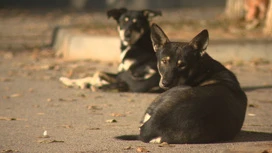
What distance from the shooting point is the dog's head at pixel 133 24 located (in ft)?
40.5

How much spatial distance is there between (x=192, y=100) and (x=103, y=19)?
20.5 meters

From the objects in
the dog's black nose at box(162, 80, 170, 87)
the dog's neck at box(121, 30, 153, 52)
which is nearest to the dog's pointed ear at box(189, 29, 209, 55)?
the dog's black nose at box(162, 80, 170, 87)

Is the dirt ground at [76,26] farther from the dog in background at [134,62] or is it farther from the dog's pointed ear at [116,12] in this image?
the dog in background at [134,62]

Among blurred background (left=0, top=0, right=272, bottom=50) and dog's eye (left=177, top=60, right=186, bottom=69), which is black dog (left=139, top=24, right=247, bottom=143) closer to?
dog's eye (left=177, top=60, right=186, bottom=69)

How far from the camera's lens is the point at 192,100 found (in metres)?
7.56

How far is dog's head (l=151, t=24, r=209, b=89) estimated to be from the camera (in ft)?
27.1

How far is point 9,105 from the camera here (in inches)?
428

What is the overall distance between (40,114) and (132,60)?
262 cm

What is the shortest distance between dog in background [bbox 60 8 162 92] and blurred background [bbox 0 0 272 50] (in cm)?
383

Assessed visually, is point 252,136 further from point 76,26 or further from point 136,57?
point 76,26

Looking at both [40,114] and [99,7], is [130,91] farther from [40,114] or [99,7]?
[99,7]

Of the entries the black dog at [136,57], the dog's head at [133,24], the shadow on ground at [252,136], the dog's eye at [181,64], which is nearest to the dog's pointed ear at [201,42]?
the dog's eye at [181,64]

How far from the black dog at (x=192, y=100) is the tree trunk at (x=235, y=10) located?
12.4m

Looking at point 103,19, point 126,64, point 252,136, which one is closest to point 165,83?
point 252,136
